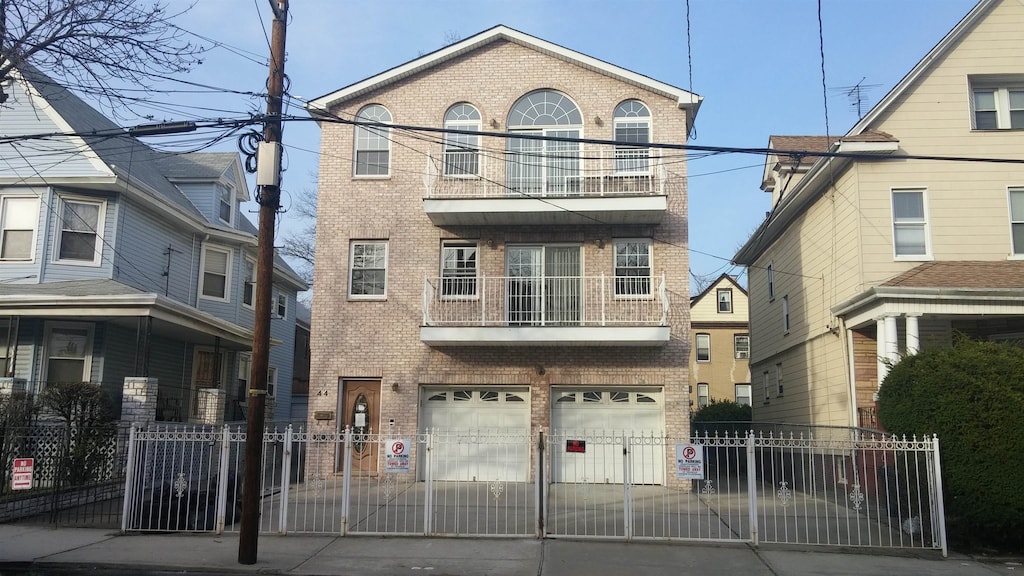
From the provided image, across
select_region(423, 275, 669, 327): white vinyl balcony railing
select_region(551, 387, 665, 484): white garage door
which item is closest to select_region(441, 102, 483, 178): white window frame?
select_region(423, 275, 669, 327): white vinyl balcony railing

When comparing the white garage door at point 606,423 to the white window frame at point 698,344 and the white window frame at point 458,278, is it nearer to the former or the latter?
the white window frame at point 458,278

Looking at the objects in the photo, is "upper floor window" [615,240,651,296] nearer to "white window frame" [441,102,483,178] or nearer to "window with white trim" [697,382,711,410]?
"white window frame" [441,102,483,178]

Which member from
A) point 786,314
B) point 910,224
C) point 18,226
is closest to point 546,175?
point 910,224

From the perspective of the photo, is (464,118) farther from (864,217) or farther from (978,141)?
(978,141)

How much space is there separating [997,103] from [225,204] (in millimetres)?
21426

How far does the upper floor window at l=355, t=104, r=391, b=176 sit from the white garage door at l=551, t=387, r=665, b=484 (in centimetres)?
643

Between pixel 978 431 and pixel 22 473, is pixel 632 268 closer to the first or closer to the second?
pixel 978 431

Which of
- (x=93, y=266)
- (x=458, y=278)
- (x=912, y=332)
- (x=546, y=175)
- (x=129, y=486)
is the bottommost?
(x=129, y=486)

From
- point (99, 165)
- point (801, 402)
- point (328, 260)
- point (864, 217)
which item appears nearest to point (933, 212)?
point (864, 217)

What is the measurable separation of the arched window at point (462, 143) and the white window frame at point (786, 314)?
31.0ft

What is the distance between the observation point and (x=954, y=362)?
420 inches

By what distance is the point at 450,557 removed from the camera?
989cm

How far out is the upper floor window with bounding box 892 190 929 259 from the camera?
1599 centimetres

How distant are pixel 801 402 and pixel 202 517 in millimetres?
14403
